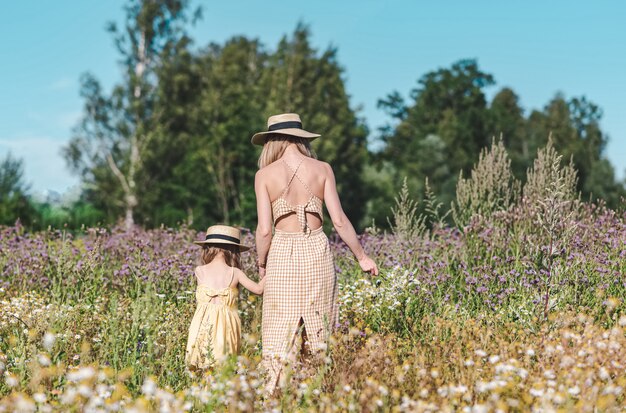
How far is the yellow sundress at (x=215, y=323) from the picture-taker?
4996 mm

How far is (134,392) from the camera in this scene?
14.0 ft

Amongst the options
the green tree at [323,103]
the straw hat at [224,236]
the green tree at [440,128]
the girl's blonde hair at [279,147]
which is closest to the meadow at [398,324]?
the straw hat at [224,236]

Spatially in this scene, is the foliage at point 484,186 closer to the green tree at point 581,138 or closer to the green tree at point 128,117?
the green tree at point 128,117

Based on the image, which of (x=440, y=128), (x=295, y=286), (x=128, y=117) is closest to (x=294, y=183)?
(x=295, y=286)

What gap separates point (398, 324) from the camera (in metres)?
6.06

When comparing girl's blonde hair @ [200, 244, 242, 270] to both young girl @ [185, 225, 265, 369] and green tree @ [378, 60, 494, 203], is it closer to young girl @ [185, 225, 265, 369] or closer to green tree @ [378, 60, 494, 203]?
young girl @ [185, 225, 265, 369]

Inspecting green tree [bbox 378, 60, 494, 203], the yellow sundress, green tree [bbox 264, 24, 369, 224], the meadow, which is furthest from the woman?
green tree [bbox 378, 60, 494, 203]

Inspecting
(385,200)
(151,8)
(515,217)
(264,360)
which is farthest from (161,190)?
(264,360)

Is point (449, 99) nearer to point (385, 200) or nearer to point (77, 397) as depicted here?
point (385, 200)

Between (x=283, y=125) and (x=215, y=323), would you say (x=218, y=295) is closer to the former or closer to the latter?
(x=215, y=323)

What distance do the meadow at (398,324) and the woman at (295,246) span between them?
24cm

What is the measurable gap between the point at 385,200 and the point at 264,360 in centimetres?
3439

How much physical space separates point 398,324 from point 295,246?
1.72 metres

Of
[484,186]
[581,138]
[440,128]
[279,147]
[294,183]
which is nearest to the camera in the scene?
[294,183]
